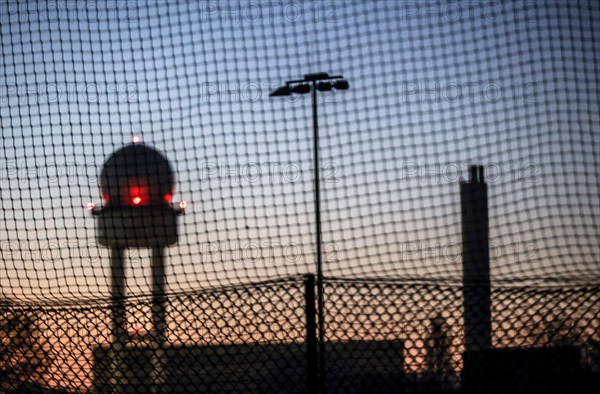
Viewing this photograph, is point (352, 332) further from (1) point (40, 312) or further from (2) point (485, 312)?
(1) point (40, 312)

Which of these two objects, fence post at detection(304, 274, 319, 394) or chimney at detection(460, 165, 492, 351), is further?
chimney at detection(460, 165, 492, 351)

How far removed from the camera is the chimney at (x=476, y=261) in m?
1.81

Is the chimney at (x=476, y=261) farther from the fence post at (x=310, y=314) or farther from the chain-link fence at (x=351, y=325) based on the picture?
the fence post at (x=310, y=314)

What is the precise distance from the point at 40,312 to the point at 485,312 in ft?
4.04

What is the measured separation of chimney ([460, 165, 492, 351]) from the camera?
181 centimetres

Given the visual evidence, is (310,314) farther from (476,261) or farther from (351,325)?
(476,261)

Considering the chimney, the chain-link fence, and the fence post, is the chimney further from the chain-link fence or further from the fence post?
the fence post

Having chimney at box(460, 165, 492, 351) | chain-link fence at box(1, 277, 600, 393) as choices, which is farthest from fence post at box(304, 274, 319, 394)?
chimney at box(460, 165, 492, 351)

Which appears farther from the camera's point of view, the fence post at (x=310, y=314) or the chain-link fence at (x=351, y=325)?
the chain-link fence at (x=351, y=325)

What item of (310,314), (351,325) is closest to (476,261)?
(351,325)

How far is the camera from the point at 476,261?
2354 millimetres

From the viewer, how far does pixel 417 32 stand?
2.24 metres

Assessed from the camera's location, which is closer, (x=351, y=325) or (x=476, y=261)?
(x=351, y=325)

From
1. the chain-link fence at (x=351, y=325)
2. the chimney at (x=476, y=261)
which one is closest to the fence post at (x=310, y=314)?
the chain-link fence at (x=351, y=325)
